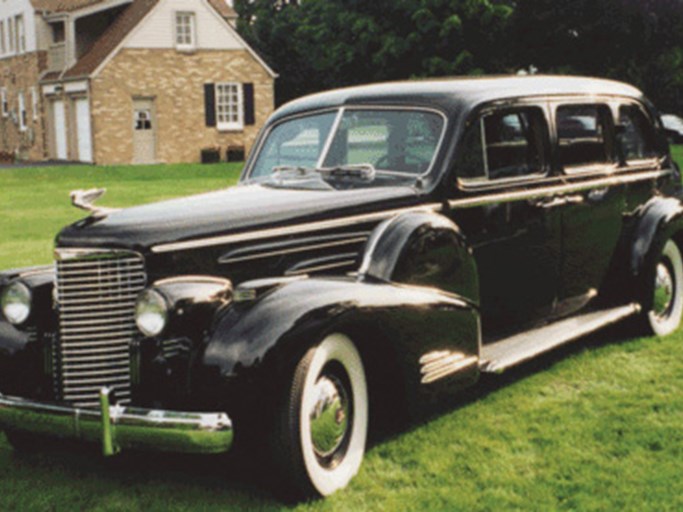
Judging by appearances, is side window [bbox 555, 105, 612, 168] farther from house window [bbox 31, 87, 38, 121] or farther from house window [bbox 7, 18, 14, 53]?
house window [bbox 7, 18, 14, 53]

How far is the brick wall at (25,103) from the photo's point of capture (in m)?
38.2

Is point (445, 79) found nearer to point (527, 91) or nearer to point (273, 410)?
point (527, 91)

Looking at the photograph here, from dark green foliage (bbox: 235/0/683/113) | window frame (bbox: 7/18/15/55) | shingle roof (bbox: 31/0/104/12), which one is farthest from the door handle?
window frame (bbox: 7/18/15/55)

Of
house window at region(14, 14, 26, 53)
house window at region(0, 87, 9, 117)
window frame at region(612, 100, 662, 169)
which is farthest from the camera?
house window at region(0, 87, 9, 117)

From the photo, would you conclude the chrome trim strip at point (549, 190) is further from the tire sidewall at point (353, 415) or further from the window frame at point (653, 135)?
the tire sidewall at point (353, 415)

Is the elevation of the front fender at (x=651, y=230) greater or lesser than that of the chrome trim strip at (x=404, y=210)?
lesser

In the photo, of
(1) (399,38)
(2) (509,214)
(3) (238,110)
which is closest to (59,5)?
(3) (238,110)

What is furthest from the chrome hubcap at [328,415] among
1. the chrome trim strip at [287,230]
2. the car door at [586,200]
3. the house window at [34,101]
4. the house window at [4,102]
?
the house window at [4,102]

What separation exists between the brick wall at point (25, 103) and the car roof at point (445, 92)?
113 feet

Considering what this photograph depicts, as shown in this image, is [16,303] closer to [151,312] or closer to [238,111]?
[151,312]

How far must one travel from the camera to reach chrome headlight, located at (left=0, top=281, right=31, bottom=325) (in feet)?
14.9

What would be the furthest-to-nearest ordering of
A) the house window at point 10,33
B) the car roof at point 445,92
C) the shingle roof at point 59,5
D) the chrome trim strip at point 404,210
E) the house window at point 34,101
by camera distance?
the house window at point 10,33 → the house window at point 34,101 → the shingle roof at point 59,5 → the car roof at point 445,92 → the chrome trim strip at point 404,210

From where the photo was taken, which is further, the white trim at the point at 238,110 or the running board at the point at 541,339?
the white trim at the point at 238,110

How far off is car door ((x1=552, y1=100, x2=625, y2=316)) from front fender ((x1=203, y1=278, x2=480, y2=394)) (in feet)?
4.65
